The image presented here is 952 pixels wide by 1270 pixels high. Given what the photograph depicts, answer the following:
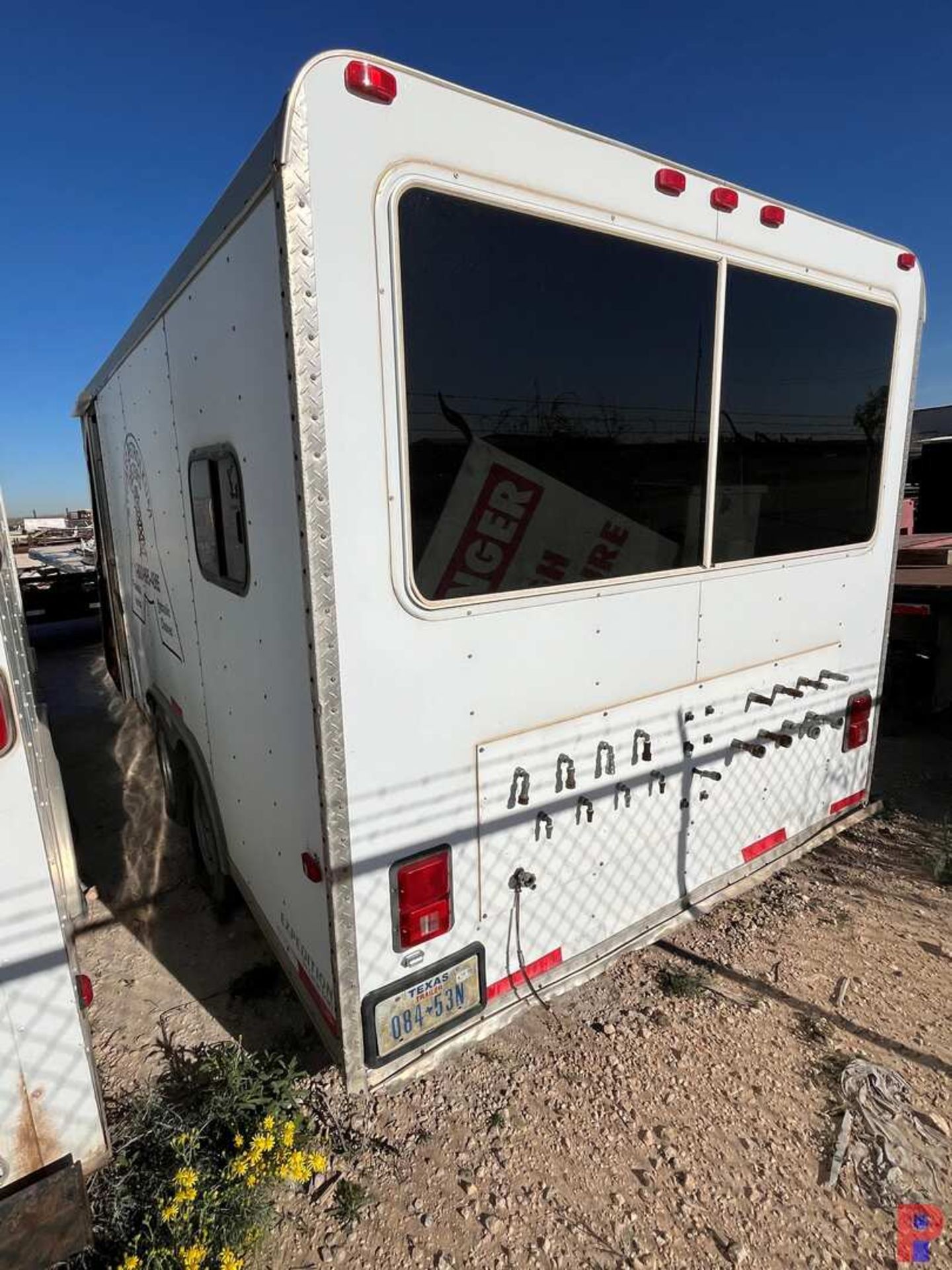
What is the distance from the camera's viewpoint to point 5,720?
58.5 inches

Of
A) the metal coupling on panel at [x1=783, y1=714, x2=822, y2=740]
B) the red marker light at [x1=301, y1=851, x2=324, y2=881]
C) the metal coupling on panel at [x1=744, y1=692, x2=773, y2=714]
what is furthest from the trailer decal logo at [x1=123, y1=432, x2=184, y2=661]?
the metal coupling on panel at [x1=783, y1=714, x2=822, y2=740]

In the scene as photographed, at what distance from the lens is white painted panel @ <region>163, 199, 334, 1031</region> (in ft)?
5.80

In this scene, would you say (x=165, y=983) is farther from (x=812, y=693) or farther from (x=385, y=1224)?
(x=812, y=693)

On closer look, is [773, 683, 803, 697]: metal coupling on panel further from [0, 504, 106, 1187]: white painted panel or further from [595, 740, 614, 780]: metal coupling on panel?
[0, 504, 106, 1187]: white painted panel

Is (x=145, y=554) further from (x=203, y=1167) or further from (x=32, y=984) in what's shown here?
(x=203, y=1167)

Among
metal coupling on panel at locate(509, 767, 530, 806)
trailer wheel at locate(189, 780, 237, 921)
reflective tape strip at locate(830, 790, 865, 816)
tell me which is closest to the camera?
metal coupling on panel at locate(509, 767, 530, 806)

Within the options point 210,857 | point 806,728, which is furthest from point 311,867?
point 806,728

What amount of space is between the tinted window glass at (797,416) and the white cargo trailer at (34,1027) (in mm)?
2235

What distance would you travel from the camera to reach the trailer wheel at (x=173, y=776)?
372cm

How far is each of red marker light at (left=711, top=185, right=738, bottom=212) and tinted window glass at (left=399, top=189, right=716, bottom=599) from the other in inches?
7.4

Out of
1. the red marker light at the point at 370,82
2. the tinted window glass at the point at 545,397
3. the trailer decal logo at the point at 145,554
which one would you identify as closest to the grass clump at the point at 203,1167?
the tinted window glass at the point at 545,397

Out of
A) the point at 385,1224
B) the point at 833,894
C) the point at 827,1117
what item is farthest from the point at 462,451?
the point at 833,894

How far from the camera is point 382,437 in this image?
1.73 m

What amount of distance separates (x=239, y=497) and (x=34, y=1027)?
150cm
